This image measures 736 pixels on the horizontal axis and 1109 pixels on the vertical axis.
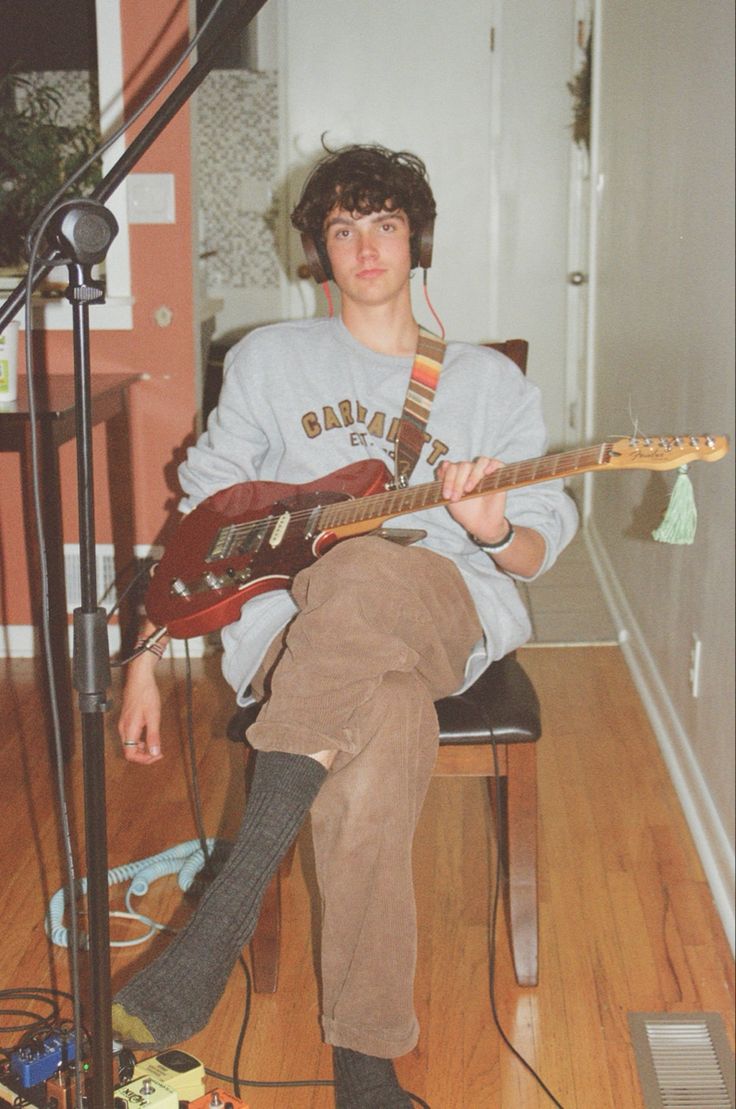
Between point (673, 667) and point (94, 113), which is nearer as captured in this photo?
point (673, 667)

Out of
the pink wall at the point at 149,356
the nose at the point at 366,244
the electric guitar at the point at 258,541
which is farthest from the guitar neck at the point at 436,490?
the pink wall at the point at 149,356

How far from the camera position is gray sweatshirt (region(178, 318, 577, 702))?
1.78 metres

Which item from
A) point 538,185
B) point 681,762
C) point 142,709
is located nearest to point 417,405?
point 142,709

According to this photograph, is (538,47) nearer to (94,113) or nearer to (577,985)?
(94,113)

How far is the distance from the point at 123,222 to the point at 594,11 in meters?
2.32

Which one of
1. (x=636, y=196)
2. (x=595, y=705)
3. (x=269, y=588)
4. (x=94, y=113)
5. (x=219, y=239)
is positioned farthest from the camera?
(x=219, y=239)

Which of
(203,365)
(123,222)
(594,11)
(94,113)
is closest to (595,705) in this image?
(203,365)

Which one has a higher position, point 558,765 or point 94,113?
point 94,113

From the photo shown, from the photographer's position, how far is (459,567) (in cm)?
173

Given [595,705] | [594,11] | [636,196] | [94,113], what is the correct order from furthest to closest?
[594,11]
[94,113]
[636,196]
[595,705]

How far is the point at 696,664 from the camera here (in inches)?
86.1

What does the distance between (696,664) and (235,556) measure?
972 millimetres

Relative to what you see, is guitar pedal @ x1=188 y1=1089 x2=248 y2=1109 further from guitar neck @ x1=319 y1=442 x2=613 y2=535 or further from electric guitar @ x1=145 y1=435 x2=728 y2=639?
guitar neck @ x1=319 y1=442 x2=613 y2=535

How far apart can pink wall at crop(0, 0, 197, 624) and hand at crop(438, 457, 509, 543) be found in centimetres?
159
